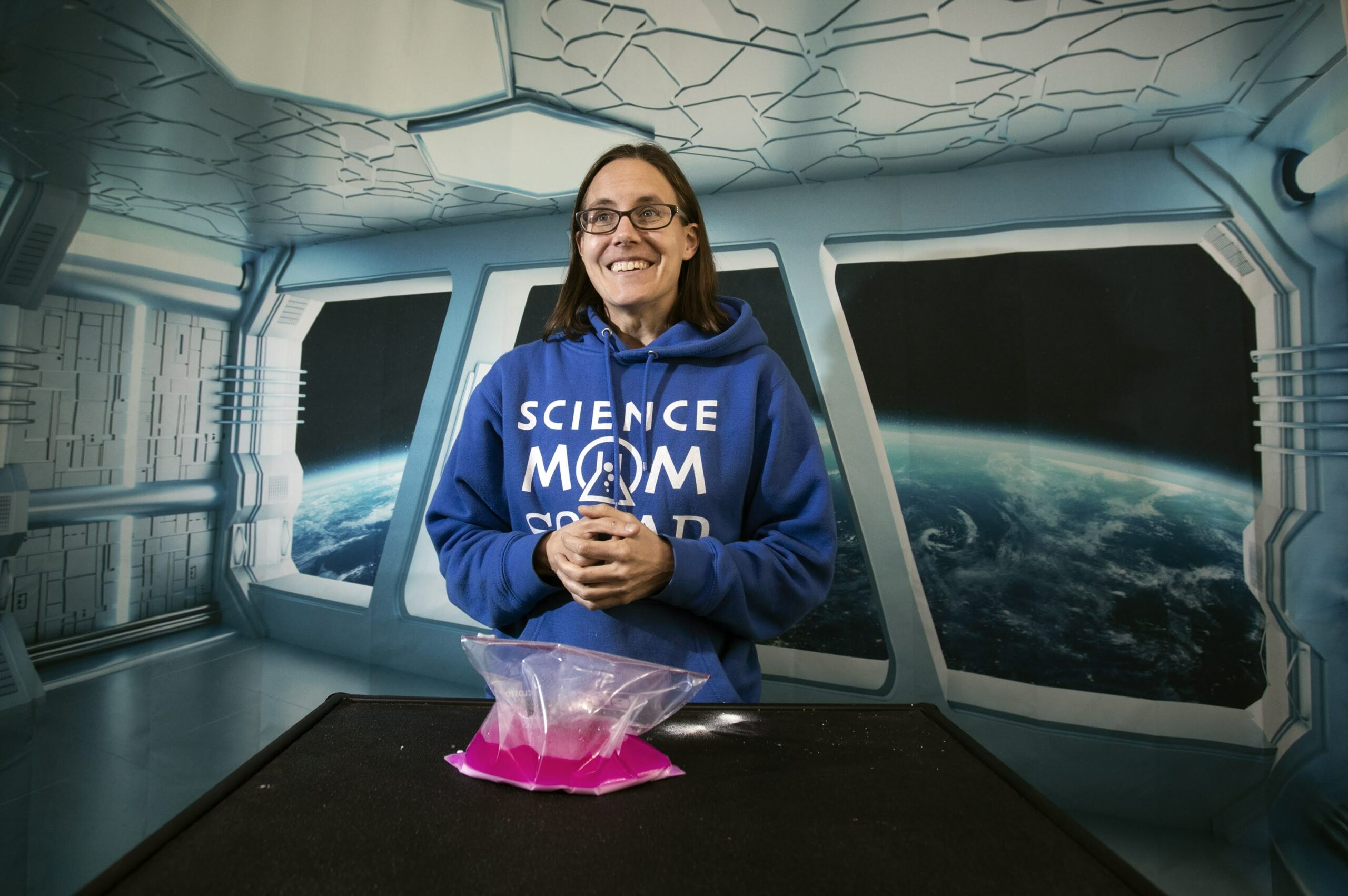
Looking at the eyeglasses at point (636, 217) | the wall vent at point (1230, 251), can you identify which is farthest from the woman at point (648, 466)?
the wall vent at point (1230, 251)

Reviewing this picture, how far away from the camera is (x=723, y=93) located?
161cm

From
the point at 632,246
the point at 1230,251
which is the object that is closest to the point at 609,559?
the point at 632,246

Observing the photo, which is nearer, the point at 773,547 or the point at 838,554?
the point at 773,547

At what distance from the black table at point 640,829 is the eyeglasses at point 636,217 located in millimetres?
809

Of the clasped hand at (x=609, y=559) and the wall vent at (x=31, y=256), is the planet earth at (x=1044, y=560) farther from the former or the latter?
the clasped hand at (x=609, y=559)

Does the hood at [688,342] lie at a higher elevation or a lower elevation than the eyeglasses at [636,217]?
lower

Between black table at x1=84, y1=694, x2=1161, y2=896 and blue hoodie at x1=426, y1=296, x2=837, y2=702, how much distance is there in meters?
0.29

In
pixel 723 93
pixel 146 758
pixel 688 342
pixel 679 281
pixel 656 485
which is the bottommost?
pixel 146 758

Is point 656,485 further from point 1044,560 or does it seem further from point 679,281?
point 1044,560

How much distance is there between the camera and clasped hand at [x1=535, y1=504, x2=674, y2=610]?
2.71ft

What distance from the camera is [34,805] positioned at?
1.34 meters

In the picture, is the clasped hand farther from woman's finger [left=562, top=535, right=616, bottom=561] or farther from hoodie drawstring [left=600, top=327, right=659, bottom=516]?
hoodie drawstring [left=600, top=327, right=659, bottom=516]

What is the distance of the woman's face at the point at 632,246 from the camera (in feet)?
3.65

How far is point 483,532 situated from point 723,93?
1.23 m
